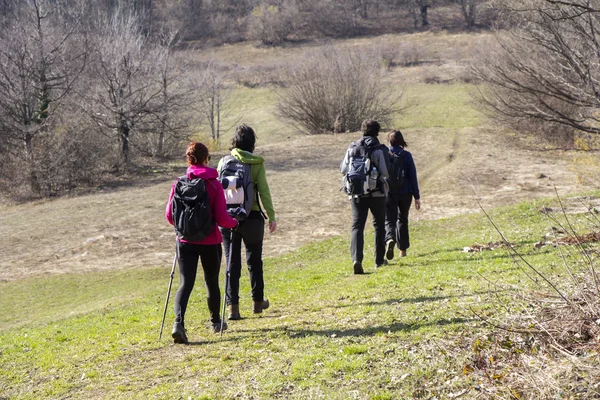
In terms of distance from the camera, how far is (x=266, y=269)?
1541 cm

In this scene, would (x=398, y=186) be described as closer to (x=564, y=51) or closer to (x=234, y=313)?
(x=234, y=313)

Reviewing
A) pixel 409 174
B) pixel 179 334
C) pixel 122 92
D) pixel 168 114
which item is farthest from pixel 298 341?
pixel 168 114

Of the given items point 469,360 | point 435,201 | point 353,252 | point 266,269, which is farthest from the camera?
point 435,201

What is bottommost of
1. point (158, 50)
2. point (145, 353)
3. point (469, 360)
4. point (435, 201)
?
point (435, 201)

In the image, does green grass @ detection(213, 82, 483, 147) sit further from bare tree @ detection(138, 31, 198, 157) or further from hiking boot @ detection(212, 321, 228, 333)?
hiking boot @ detection(212, 321, 228, 333)

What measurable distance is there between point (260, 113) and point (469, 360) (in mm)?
52622

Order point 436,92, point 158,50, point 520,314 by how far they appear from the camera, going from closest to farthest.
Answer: point 520,314
point 158,50
point 436,92

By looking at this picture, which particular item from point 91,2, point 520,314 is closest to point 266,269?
point 520,314

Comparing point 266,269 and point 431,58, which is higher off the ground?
point 431,58

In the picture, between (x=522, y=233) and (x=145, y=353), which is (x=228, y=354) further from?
(x=522, y=233)

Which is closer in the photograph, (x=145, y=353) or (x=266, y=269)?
(x=145, y=353)

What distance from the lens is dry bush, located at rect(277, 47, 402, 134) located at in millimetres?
42000

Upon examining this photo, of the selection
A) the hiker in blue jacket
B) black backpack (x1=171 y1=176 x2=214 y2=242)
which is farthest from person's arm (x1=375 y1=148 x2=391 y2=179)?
black backpack (x1=171 y1=176 x2=214 y2=242)

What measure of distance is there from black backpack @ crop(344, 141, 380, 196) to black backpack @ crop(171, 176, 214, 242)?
→ 10.5 ft
